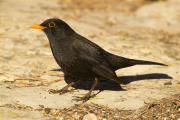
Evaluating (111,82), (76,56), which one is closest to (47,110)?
(76,56)

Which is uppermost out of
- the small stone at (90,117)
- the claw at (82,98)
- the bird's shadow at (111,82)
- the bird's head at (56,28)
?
the bird's head at (56,28)

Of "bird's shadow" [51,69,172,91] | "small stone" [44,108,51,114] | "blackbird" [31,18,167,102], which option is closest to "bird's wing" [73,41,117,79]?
"blackbird" [31,18,167,102]

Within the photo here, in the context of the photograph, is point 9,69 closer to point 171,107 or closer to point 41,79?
point 41,79

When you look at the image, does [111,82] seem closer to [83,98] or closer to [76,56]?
[83,98]

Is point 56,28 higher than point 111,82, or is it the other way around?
point 56,28

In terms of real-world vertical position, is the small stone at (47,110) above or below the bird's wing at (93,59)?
below

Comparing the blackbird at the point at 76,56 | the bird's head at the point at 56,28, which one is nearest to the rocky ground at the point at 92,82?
the blackbird at the point at 76,56

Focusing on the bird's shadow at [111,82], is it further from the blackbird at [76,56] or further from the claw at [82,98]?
the claw at [82,98]
